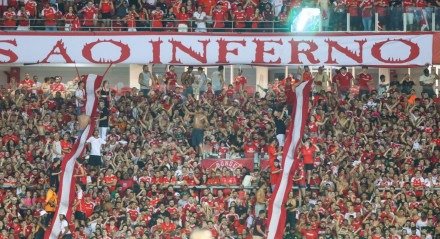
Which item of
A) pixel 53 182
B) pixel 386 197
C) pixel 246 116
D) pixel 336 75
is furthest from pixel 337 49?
pixel 53 182

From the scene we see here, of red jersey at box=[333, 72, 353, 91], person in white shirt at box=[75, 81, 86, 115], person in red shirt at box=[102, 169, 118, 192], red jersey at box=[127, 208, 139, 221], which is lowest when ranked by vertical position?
red jersey at box=[127, 208, 139, 221]

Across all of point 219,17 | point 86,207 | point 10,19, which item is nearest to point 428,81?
point 219,17

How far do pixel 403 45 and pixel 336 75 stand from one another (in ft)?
5.66

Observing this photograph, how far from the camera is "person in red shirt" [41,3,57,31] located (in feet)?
117

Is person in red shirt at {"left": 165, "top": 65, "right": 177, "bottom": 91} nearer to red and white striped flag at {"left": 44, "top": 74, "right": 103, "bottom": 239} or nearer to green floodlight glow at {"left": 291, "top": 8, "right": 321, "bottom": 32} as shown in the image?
red and white striped flag at {"left": 44, "top": 74, "right": 103, "bottom": 239}

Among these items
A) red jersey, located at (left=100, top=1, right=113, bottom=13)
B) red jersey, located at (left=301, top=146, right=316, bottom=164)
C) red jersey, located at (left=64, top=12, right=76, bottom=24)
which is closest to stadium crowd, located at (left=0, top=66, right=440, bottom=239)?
red jersey, located at (left=301, top=146, right=316, bottom=164)

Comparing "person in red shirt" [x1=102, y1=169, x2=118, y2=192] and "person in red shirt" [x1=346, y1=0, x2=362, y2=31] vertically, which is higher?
"person in red shirt" [x1=346, y1=0, x2=362, y2=31]

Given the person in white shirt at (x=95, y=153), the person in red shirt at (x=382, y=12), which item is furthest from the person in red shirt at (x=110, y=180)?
the person in red shirt at (x=382, y=12)

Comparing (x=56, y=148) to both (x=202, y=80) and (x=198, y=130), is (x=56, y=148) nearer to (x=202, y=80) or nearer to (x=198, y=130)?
(x=198, y=130)

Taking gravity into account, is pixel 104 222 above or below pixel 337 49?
below

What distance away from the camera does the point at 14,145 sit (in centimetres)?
3259

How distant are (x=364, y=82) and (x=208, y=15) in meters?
4.08

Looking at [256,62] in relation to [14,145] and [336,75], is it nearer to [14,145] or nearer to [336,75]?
[336,75]

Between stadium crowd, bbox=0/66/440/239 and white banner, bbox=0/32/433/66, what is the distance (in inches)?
15.8
